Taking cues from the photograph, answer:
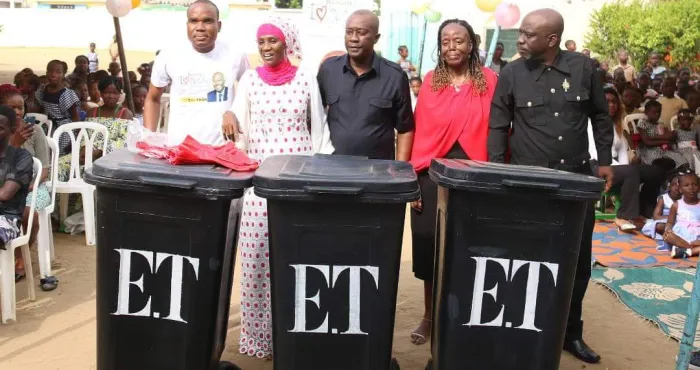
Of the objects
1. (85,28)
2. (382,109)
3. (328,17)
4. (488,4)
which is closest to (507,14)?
(488,4)

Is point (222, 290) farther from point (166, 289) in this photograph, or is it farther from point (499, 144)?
point (499, 144)

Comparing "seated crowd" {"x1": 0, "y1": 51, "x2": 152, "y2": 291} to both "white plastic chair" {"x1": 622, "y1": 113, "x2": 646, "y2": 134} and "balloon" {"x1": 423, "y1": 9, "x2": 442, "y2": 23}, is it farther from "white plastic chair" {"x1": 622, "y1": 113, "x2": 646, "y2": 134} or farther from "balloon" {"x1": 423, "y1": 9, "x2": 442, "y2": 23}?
"balloon" {"x1": 423, "y1": 9, "x2": 442, "y2": 23}

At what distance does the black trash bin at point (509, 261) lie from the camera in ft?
10.2

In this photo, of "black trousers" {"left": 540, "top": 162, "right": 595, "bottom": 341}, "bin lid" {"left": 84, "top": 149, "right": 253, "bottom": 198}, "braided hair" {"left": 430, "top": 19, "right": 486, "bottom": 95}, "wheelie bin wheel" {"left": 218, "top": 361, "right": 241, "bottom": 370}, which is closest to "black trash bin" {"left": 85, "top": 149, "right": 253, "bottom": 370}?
"bin lid" {"left": 84, "top": 149, "right": 253, "bottom": 198}

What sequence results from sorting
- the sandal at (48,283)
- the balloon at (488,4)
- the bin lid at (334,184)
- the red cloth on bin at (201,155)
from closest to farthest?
the bin lid at (334,184) < the red cloth on bin at (201,155) < the sandal at (48,283) < the balloon at (488,4)

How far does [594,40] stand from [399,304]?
20834 millimetres

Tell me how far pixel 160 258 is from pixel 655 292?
3.97 m

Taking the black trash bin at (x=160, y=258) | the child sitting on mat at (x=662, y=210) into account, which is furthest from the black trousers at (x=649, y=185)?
the black trash bin at (x=160, y=258)

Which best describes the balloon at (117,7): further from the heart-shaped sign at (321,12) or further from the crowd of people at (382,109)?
the heart-shaped sign at (321,12)

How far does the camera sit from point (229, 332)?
4504 mm

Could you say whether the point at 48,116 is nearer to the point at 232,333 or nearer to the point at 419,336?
the point at 232,333

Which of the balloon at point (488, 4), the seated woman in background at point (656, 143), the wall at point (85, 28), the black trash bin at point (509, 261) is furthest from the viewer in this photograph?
the wall at point (85, 28)


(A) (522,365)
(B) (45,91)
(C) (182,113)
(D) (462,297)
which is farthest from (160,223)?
(B) (45,91)

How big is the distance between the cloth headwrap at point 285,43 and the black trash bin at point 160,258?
28.4 inches
